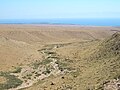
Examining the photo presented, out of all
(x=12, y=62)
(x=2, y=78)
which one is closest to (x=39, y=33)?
(x=12, y=62)

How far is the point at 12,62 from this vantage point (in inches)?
1710

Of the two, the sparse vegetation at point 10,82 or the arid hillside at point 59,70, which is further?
the sparse vegetation at point 10,82

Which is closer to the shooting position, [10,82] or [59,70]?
[10,82]

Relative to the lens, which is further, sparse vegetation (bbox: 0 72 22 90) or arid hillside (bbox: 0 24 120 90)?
sparse vegetation (bbox: 0 72 22 90)

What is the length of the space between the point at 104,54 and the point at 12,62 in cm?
1450

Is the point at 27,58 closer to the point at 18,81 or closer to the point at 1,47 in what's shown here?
the point at 1,47

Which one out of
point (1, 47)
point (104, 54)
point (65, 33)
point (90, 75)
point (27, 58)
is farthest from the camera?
point (65, 33)

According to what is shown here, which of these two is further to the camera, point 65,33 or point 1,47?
point 65,33

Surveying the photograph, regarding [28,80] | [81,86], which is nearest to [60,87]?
[81,86]

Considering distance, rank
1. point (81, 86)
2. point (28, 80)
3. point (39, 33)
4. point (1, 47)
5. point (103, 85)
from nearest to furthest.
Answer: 1. point (103, 85)
2. point (81, 86)
3. point (28, 80)
4. point (1, 47)
5. point (39, 33)

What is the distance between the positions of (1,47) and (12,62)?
382 inches

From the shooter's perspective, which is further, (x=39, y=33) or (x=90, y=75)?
(x=39, y=33)

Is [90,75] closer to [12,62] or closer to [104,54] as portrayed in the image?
[104,54]

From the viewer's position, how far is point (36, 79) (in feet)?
111
